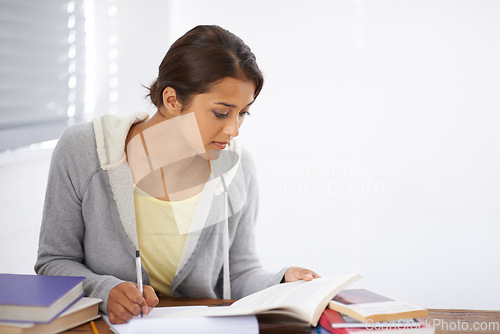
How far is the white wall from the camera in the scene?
2.62m

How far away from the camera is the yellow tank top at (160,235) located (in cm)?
117

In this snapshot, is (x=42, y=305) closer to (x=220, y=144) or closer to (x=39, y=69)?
(x=220, y=144)

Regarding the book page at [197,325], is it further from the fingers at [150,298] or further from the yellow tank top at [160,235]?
the yellow tank top at [160,235]

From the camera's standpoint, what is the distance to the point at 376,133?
9.05 feet

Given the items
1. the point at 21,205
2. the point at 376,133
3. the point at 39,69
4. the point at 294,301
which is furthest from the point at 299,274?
the point at 376,133

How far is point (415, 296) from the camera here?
8.57 ft

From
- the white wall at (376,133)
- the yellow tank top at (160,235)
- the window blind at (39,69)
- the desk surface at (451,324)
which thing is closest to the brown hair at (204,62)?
the yellow tank top at (160,235)

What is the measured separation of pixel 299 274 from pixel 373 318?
0.96 feet

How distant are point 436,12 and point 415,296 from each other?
60.4 inches

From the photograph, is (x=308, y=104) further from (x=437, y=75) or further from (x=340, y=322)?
(x=340, y=322)

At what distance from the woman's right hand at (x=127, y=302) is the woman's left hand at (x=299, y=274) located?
289mm

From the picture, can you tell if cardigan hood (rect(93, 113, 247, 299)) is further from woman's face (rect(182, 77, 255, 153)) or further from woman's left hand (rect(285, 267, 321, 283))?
woman's left hand (rect(285, 267, 321, 283))

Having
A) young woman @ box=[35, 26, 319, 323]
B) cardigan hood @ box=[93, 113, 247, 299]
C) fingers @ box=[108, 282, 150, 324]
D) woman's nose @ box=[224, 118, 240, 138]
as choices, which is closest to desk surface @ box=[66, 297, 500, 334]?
fingers @ box=[108, 282, 150, 324]

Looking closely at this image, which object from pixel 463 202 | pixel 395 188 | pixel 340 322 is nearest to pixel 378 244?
pixel 395 188
